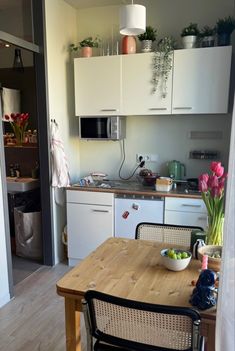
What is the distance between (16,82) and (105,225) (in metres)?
2.14

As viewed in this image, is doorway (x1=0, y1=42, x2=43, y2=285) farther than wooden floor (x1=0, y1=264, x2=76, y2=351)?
Yes

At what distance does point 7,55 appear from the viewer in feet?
12.1

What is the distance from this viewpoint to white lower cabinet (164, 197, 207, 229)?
2.81 m

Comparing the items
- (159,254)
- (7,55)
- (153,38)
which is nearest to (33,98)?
(7,55)

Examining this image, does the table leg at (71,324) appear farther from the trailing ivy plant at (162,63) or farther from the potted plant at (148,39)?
the potted plant at (148,39)

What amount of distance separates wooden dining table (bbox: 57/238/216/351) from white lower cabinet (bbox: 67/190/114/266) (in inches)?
53.1

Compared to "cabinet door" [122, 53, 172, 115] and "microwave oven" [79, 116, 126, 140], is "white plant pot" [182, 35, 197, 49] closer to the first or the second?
"cabinet door" [122, 53, 172, 115]

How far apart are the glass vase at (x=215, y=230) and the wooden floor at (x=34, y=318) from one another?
1.29 meters

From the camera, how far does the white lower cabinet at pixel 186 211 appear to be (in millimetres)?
2809

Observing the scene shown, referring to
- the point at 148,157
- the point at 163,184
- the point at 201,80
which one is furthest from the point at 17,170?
the point at 201,80

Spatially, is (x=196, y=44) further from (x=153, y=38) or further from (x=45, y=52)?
(x=45, y=52)

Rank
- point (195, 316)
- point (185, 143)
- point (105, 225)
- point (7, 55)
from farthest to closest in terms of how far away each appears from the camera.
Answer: point (7, 55) → point (185, 143) → point (105, 225) → point (195, 316)

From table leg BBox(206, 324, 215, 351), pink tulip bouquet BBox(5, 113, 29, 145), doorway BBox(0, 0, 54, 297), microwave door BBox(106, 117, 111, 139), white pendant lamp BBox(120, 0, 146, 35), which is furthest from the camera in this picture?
pink tulip bouquet BBox(5, 113, 29, 145)

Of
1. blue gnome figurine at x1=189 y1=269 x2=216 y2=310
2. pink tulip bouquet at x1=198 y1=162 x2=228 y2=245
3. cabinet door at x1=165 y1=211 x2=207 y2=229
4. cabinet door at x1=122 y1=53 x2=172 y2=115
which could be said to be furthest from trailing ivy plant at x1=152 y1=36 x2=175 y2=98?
blue gnome figurine at x1=189 y1=269 x2=216 y2=310
